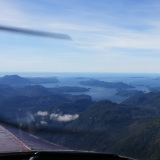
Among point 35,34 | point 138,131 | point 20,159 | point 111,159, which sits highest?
point 35,34

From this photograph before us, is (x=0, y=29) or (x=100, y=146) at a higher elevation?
(x=0, y=29)

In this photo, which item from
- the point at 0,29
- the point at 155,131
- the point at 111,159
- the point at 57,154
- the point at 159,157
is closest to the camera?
the point at 57,154

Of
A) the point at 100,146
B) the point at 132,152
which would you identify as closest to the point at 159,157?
the point at 132,152

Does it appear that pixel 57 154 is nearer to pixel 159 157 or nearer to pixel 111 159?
pixel 111 159

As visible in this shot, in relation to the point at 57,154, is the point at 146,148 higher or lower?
lower

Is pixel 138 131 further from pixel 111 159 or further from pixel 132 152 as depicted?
pixel 111 159

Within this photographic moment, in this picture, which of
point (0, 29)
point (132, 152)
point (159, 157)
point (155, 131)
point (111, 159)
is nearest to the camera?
point (111, 159)

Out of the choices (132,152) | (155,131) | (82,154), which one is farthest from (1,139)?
(155,131)

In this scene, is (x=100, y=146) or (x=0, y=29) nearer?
(x=0, y=29)

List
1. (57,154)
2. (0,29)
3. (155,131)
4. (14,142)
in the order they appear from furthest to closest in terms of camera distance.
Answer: (155,131), (14,142), (0,29), (57,154)
